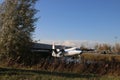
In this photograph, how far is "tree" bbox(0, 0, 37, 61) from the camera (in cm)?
3091

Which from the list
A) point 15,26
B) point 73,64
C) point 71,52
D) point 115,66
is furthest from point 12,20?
point 71,52

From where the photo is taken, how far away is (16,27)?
1252 inches

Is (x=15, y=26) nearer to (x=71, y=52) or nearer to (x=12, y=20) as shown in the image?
(x=12, y=20)

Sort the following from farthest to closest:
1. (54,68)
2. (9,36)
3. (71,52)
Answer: (71,52) → (9,36) → (54,68)

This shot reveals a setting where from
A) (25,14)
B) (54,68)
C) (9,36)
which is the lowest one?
(54,68)

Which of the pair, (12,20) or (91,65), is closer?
(91,65)

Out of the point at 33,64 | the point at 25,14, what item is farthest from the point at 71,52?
the point at 33,64

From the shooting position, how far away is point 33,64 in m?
23.8

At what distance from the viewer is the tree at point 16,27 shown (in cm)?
3091

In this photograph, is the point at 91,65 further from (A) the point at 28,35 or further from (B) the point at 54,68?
(A) the point at 28,35

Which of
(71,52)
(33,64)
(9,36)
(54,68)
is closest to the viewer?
(54,68)

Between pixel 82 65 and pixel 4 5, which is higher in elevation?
pixel 4 5

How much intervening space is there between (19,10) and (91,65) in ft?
43.7

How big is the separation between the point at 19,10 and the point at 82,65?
13269mm
